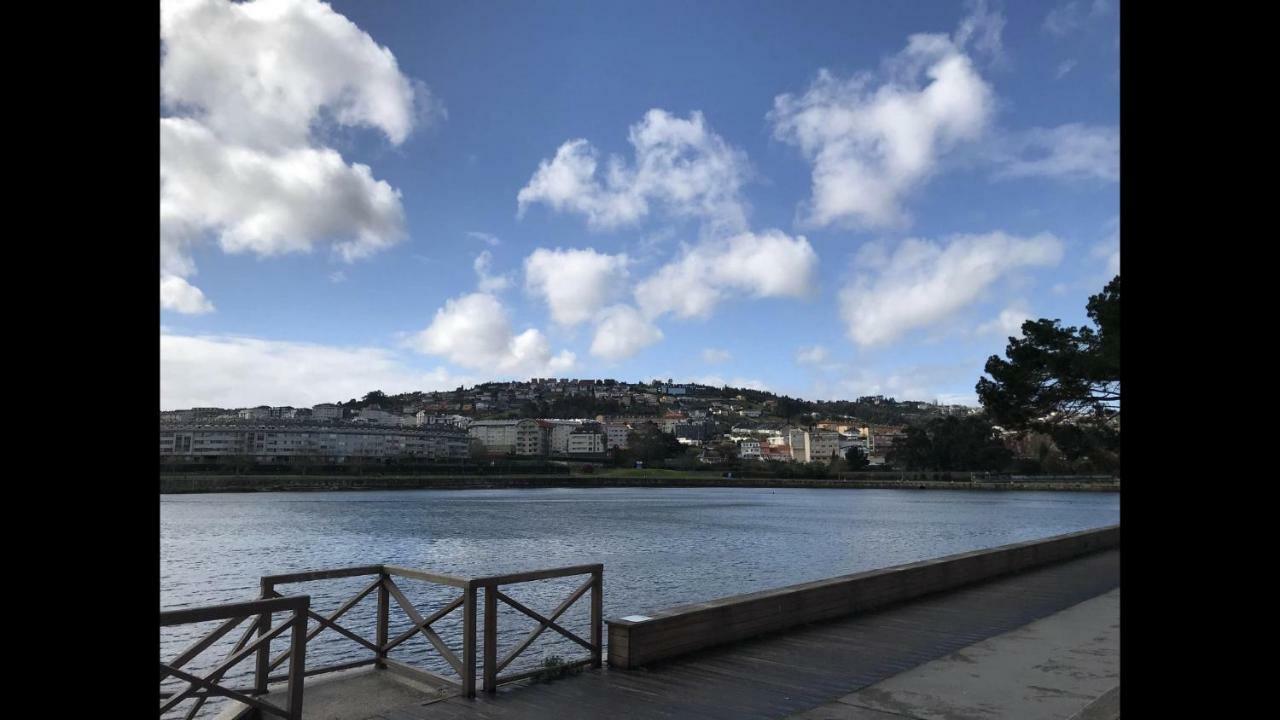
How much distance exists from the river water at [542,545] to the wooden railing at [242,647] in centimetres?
362

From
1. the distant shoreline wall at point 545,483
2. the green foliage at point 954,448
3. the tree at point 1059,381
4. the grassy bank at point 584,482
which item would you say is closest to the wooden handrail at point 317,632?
the tree at point 1059,381

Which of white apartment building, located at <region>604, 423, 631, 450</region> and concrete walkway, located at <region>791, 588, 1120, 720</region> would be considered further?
white apartment building, located at <region>604, 423, 631, 450</region>

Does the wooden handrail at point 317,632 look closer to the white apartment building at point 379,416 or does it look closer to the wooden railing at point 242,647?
the wooden railing at point 242,647

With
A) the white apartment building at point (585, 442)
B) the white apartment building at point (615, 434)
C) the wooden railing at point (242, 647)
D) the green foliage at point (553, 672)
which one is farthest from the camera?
the white apartment building at point (615, 434)

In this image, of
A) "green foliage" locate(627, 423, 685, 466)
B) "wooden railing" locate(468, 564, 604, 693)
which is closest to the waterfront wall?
"wooden railing" locate(468, 564, 604, 693)

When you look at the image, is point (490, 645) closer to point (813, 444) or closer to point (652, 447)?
point (652, 447)

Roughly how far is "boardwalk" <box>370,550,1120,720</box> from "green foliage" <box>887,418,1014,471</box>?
318ft

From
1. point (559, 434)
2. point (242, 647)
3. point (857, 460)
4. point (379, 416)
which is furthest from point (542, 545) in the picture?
point (559, 434)

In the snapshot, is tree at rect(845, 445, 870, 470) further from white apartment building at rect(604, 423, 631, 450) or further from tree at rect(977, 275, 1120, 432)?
tree at rect(977, 275, 1120, 432)

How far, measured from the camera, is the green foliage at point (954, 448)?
3974 inches

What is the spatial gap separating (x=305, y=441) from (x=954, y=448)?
7849 centimetres

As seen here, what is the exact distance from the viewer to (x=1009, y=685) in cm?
558

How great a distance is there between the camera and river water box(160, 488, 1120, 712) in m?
16.5
